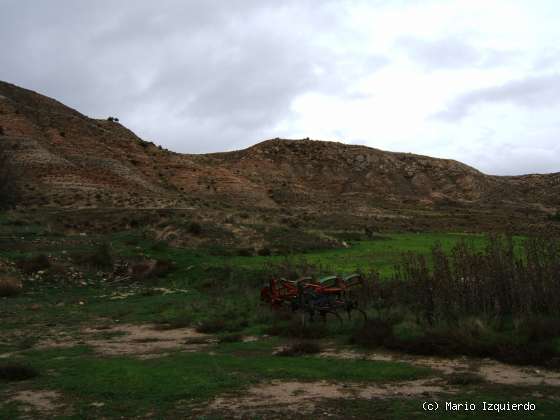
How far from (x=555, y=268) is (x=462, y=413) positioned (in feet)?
19.6

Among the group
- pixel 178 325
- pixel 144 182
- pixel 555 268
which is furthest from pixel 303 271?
pixel 144 182

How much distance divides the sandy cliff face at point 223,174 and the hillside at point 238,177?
0.17m

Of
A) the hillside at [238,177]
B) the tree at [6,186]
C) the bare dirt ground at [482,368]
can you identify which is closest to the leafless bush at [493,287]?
the bare dirt ground at [482,368]

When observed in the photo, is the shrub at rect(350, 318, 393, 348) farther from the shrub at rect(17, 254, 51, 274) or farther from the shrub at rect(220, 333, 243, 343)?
the shrub at rect(17, 254, 51, 274)

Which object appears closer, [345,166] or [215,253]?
[215,253]

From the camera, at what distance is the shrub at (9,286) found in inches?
747

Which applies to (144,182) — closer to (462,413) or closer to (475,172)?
(462,413)

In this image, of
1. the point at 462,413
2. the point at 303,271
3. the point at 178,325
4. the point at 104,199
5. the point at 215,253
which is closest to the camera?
the point at 462,413

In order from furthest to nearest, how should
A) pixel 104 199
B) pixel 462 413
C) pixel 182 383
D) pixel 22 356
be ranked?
1. pixel 104 199
2. pixel 22 356
3. pixel 182 383
4. pixel 462 413

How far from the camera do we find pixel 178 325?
46.1 ft

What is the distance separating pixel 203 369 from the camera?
8961mm

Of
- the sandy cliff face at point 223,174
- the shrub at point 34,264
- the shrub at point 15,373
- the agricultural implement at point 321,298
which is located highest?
the sandy cliff face at point 223,174

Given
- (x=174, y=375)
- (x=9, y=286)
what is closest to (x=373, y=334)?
A: (x=174, y=375)

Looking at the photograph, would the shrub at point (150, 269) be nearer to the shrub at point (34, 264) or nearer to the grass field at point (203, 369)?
the shrub at point (34, 264)
